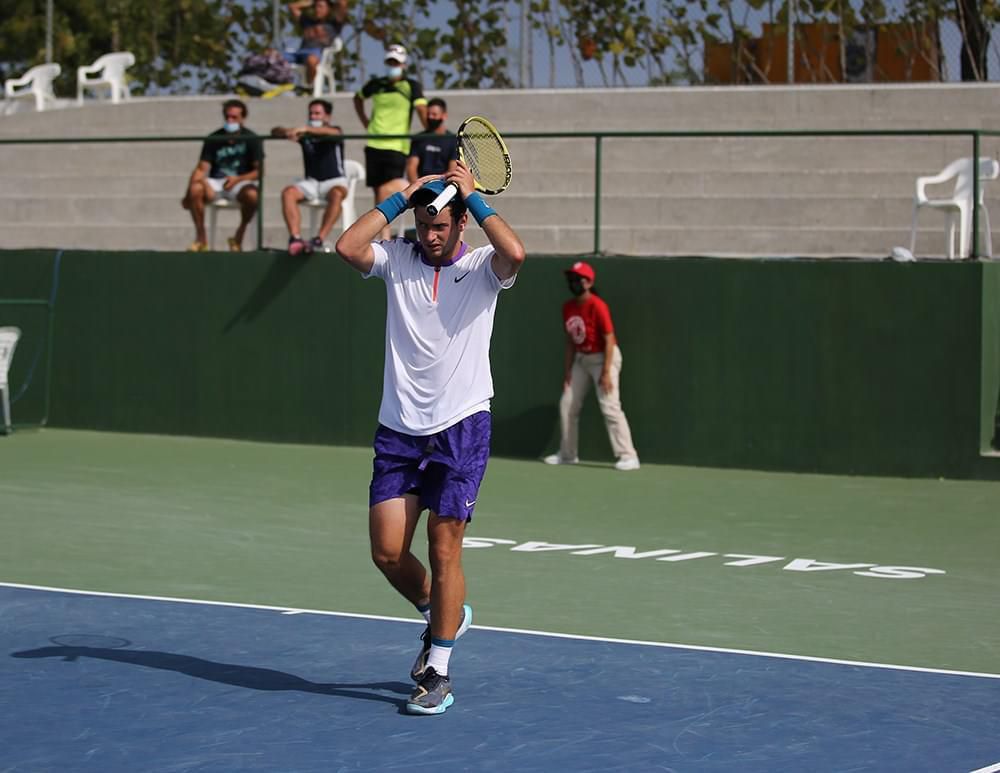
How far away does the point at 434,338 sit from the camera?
688 cm

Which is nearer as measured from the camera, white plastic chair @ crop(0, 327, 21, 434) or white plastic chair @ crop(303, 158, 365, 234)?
white plastic chair @ crop(0, 327, 21, 434)

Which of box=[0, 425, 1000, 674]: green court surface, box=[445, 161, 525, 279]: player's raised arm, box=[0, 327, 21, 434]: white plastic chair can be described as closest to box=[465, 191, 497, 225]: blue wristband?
box=[445, 161, 525, 279]: player's raised arm

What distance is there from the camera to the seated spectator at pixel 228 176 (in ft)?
58.7

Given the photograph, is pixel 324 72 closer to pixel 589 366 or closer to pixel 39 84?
pixel 39 84

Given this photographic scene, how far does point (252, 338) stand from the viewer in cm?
1733

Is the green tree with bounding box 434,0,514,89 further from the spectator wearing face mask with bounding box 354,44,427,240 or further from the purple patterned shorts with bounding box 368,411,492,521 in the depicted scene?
the purple patterned shorts with bounding box 368,411,492,521

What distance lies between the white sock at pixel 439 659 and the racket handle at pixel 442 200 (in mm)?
1676

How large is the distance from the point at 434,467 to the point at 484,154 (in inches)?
57.9

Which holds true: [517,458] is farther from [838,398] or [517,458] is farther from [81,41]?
[81,41]

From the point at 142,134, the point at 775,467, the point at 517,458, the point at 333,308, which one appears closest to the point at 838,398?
the point at 775,467

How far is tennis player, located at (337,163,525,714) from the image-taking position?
675 centimetres

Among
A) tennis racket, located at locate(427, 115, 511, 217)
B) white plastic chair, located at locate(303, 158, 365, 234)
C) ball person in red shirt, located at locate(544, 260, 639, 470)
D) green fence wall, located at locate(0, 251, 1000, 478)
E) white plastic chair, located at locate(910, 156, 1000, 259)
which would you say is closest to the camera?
tennis racket, located at locate(427, 115, 511, 217)

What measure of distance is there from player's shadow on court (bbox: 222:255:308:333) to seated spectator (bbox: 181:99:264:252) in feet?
2.68

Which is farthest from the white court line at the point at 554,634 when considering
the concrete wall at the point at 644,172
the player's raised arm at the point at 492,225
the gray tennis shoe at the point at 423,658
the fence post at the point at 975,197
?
the concrete wall at the point at 644,172
